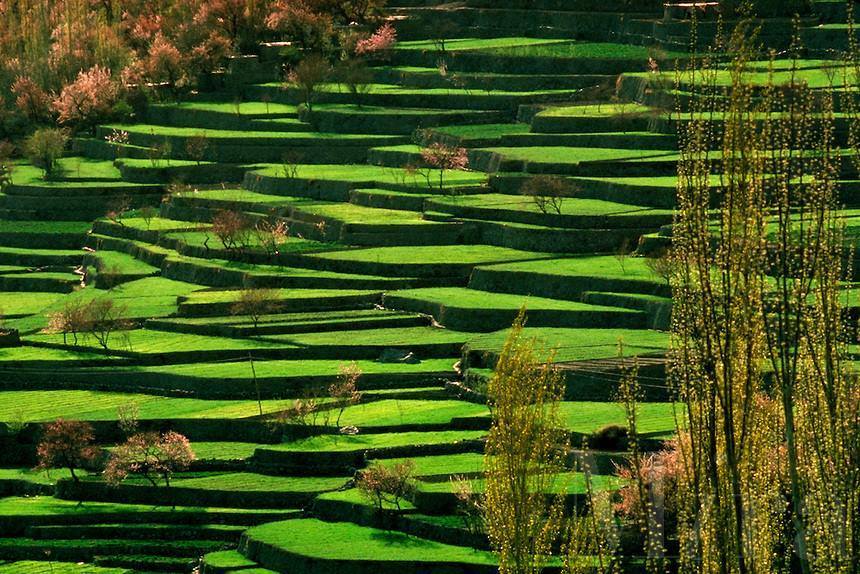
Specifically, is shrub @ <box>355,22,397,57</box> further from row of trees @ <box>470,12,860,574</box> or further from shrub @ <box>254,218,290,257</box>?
row of trees @ <box>470,12,860,574</box>

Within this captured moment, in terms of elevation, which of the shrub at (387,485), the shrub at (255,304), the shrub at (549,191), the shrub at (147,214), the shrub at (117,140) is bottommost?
the shrub at (147,214)

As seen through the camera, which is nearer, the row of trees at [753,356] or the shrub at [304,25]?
the row of trees at [753,356]

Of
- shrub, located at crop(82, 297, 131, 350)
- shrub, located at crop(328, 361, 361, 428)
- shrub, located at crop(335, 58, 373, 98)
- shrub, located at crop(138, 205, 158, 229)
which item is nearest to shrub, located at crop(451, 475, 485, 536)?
shrub, located at crop(328, 361, 361, 428)

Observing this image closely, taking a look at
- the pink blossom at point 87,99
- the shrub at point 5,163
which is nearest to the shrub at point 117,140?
the pink blossom at point 87,99

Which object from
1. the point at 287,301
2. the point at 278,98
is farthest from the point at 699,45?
the point at 287,301

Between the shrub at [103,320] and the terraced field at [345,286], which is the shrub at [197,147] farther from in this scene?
the shrub at [103,320]

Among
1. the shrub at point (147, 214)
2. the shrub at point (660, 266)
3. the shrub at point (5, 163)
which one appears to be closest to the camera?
the shrub at point (660, 266)
